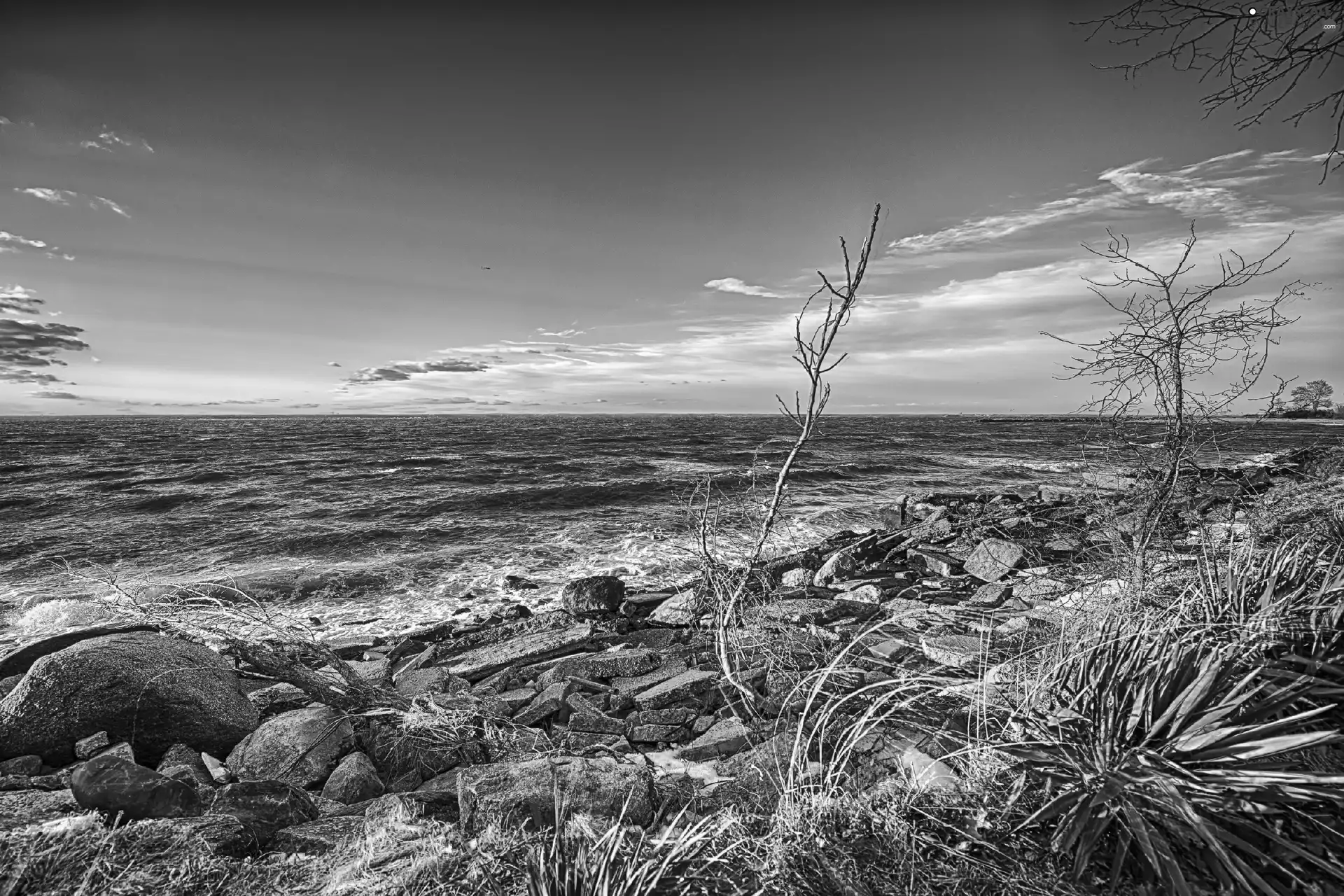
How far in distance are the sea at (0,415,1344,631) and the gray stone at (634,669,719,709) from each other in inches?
41.9

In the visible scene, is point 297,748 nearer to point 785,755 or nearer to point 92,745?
point 92,745

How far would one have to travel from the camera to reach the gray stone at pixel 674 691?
5383mm

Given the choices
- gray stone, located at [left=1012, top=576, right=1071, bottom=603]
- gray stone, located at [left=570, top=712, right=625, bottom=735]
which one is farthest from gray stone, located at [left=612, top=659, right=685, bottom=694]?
gray stone, located at [left=1012, top=576, right=1071, bottom=603]

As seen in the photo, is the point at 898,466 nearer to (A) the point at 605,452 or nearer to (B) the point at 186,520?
(A) the point at 605,452

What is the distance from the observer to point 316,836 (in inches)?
102

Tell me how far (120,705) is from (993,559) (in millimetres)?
11004

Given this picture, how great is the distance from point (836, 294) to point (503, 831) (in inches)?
118

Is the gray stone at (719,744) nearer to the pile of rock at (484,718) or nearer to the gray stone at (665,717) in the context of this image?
the pile of rock at (484,718)

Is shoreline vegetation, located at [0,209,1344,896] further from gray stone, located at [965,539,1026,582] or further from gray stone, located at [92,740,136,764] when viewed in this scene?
gray stone, located at [965,539,1026,582]

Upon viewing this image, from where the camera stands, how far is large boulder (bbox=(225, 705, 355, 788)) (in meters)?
3.99

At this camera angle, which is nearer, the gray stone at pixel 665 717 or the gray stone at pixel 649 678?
the gray stone at pixel 665 717

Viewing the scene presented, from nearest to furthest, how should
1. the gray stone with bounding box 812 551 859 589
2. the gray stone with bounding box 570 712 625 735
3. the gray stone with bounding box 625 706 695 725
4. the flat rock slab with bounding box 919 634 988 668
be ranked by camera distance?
1. the flat rock slab with bounding box 919 634 988 668
2. the gray stone with bounding box 570 712 625 735
3. the gray stone with bounding box 625 706 695 725
4. the gray stone with bounding box 812 551 859 589

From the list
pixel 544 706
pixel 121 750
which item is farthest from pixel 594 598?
pixel 121 750

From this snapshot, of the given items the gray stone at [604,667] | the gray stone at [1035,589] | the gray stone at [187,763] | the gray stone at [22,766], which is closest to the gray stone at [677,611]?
the gray stone at [604,667]
